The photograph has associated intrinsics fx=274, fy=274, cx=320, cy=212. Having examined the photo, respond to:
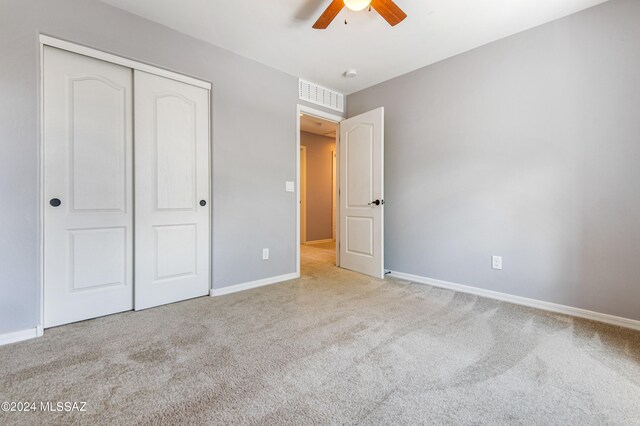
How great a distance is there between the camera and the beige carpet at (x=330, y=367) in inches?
47.3

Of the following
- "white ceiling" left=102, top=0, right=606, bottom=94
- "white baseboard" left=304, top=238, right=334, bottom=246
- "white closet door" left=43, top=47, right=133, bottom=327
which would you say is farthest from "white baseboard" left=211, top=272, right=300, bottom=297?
"white baseboard" left=304, top=238, right=334, bottom=246

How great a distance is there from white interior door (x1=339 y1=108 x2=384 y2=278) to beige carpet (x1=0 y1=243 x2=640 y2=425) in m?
1.12

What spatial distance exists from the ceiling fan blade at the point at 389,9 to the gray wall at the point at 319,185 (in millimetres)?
4247

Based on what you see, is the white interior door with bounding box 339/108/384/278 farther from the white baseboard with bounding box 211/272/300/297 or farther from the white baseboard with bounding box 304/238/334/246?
the white baseboard with bounding box 304/238/334/246

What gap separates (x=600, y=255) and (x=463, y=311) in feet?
3.66

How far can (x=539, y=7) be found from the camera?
7.06 feet

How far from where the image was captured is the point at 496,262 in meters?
2.65

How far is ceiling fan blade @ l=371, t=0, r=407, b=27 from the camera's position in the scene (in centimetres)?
184

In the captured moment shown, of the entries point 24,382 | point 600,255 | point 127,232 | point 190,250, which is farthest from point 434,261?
point 24,382

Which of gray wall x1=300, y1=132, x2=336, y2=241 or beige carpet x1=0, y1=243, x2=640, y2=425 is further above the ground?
gray wall x1=300, y1=132, x2=336, y2=241

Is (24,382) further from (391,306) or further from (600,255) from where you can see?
(600,255)

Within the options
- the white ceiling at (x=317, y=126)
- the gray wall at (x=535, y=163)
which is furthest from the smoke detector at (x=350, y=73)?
the white ceiling at (x=317, y=126)

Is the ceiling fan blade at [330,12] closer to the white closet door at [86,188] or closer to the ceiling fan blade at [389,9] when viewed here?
the ceiling fan blade at [389,9]

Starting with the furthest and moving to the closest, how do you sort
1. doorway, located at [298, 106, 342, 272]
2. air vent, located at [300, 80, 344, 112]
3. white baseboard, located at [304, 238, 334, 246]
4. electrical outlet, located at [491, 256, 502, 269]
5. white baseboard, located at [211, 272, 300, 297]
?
1. white baseboard, located at [304, 238, 334, 246]
2. doorway, located at [298, 106, 342, 272]
3. air vent, located at [300, 80, 344, 112]
4. white baseboard, located at [211, 272, 300, 297]
5. electrical outlet, located at [491, 256, 502, 269]
